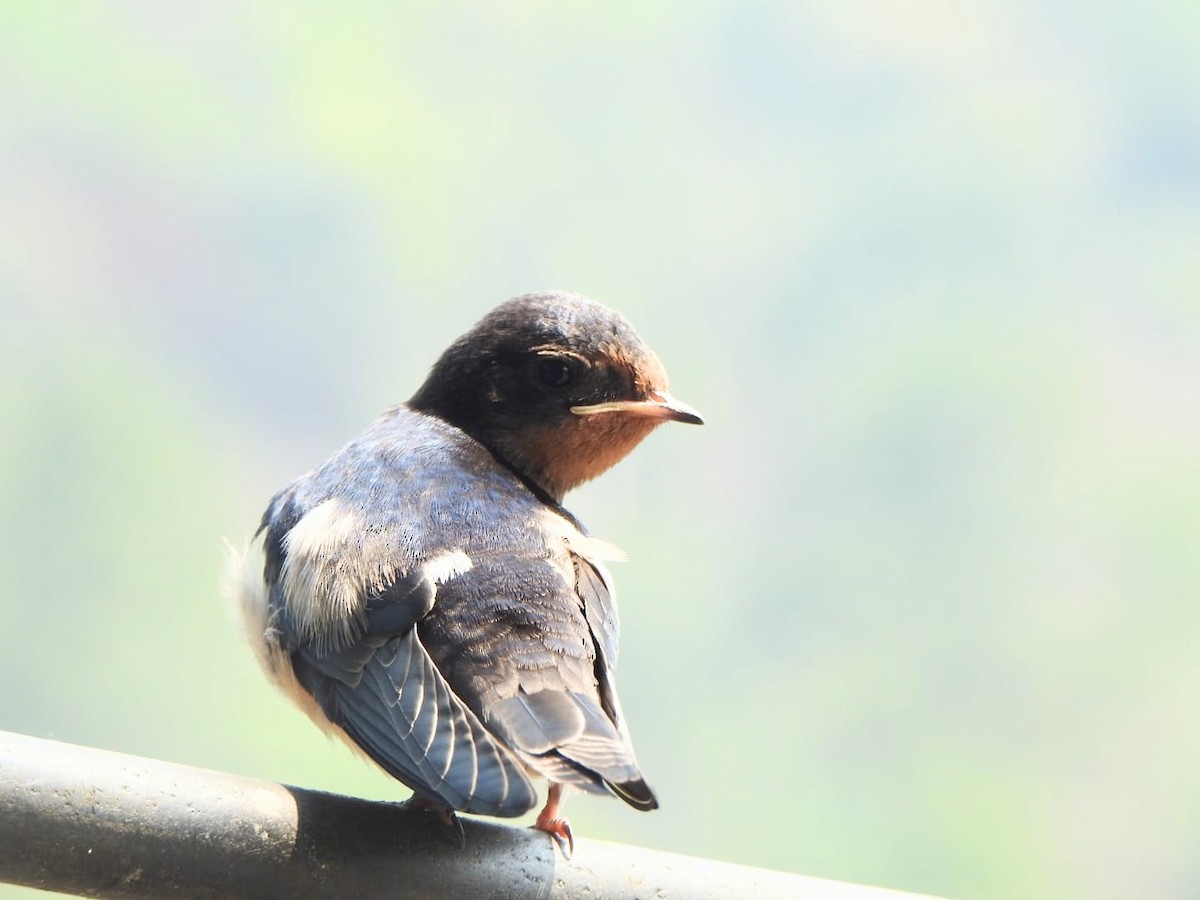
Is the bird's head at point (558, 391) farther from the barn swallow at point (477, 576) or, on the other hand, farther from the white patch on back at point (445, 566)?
the white patch on back at point (445, 566)

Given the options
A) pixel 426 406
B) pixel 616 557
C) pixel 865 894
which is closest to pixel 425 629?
pixel 616 557

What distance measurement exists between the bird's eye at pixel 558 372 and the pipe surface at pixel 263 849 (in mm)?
684

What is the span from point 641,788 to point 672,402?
734mm

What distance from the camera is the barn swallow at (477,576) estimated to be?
1241mm

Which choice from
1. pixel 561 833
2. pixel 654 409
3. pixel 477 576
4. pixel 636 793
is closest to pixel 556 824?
pixel 561 833

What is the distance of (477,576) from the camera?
1419mm

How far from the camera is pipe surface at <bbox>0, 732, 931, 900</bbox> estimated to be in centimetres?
102

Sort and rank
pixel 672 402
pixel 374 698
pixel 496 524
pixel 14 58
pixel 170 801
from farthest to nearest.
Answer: pixel 14 58 < pixel 672 402 < pixel 496 524 < pixel 374 698 < pixel 170 801

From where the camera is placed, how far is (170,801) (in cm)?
105

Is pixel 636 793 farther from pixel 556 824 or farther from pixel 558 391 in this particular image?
pixel 558 391

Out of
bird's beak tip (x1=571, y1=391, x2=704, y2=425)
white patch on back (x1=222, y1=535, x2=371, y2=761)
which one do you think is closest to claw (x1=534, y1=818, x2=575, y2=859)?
white patch on back (x1=222, y1=535, x2=371, y2=761)

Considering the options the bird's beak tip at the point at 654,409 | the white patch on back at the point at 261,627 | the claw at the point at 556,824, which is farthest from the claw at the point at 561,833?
the bird's beak tip at the point at 654,409

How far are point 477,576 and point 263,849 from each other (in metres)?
0.40

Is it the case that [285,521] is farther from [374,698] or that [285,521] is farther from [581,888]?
[581,888]
